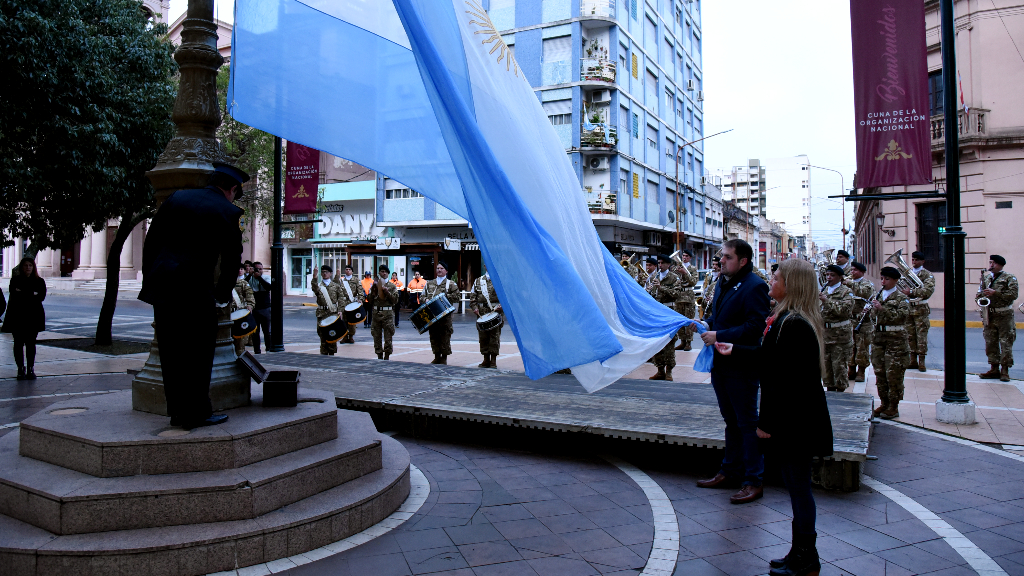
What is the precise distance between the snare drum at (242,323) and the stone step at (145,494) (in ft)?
25.7

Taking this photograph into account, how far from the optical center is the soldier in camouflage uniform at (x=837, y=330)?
9.32 m

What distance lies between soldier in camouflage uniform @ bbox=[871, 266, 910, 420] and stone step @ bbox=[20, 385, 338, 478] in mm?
6881

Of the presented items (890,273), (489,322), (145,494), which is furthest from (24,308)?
(890,273)

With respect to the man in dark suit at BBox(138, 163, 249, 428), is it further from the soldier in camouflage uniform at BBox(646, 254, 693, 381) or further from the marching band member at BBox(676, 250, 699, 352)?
the marching band member at BBox(676, 250, 699, 352)

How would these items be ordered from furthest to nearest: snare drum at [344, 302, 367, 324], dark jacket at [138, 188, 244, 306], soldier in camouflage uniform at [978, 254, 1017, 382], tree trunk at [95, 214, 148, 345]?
tree trunk at [95, 214, 148, 345] → snare drum at [344, 302, 367, 324] → soldier in camouflage uniform at [978, 254, 1017, 382] → dark jacket at [138, 188, 244, 306]

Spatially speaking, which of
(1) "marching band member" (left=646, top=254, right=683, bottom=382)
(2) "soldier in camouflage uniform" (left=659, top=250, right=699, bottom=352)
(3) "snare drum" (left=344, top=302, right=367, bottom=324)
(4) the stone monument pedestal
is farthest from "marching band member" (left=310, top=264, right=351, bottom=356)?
(4) the stone monument pedestal

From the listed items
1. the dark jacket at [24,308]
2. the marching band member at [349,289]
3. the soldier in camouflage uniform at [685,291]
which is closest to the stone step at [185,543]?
the dark jacket at [24,308]

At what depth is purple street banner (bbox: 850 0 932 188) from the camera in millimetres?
8117

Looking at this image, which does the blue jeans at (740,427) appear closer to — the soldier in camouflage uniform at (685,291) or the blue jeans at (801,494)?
the blue jeans at (801,494)

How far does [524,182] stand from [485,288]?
7.60m

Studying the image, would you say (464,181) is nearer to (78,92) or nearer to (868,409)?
(868,409)

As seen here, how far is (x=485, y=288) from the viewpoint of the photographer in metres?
12.6

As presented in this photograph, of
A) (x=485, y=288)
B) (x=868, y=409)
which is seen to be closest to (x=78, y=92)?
(x=485, y=288)

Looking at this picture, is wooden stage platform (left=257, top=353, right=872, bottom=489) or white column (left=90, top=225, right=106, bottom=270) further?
white column (left=90, top=225, right=106, bottom=270)
